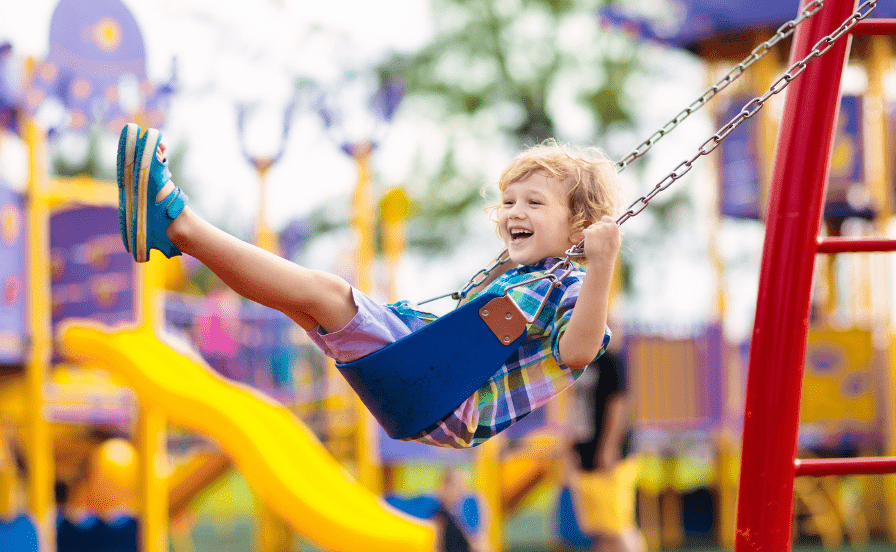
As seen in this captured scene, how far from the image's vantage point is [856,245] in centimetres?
232

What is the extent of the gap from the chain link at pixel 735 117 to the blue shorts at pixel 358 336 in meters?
0.33

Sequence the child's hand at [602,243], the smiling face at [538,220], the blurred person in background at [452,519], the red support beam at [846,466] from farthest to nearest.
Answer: the blurred person in background at [452,519]
the smiling face at [538,220]
the red support beam at [846,466]
the child's hand at [602,243]

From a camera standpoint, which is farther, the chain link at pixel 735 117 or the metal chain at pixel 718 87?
the metal chain at pixel 718 87

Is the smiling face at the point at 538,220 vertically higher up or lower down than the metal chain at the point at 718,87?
lower down

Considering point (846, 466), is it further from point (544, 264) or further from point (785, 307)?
point (544, 264)

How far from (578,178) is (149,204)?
1.01 metres

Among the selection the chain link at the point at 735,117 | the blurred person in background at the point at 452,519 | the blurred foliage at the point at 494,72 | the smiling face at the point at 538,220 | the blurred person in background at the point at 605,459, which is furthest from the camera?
the blurred foliage at the point at 494,72

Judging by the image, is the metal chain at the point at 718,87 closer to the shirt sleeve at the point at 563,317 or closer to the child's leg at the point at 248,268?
the shirt sleeve at the point at 563,317

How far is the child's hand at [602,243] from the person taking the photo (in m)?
2.01

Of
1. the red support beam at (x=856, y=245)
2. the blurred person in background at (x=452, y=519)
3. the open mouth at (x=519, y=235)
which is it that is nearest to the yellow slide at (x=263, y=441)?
the blurred person in background at (x=452, y=519)

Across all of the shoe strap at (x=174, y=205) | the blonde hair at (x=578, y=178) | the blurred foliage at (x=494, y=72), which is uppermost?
the blurred foliage at (x=494, y=72)

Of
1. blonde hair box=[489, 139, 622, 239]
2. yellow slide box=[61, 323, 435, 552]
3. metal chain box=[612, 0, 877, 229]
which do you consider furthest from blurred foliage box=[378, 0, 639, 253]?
metal chain box=[612, 0, 877, 229]

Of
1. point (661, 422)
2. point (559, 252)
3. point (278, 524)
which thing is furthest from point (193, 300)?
point (559, 252)

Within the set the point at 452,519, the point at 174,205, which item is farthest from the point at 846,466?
the point at 452,519
